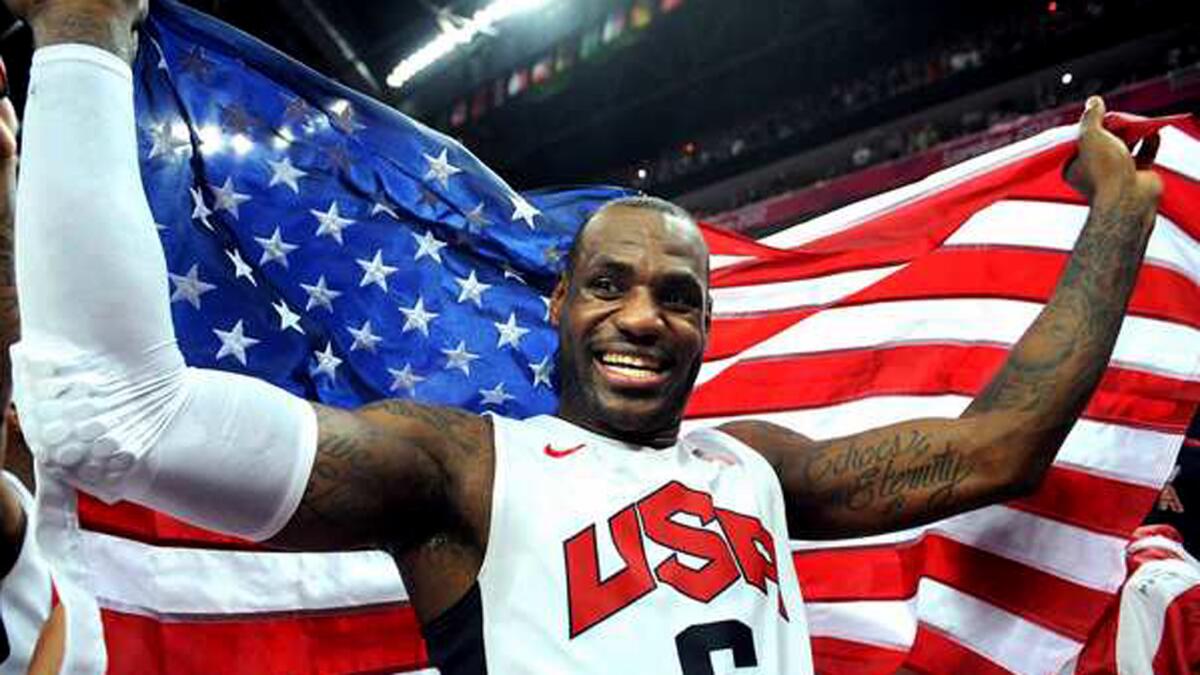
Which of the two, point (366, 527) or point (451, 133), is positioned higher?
point (451, 133)

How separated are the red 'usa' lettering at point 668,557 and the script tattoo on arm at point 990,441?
252mm

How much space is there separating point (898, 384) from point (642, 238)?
2.89 feet

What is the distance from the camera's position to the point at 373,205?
2.50 metres

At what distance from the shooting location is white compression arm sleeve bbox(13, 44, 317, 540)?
45.4 inches

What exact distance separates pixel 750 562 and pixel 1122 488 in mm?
1073

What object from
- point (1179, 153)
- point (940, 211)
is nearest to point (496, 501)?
point (940, 211)

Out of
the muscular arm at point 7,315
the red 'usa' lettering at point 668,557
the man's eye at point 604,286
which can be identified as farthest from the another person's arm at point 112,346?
the man's eye at point 604,286

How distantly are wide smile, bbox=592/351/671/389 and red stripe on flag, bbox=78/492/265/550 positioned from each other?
2.61 feet

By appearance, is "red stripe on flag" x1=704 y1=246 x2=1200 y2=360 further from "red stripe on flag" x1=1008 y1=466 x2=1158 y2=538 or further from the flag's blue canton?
the flag's blue canton

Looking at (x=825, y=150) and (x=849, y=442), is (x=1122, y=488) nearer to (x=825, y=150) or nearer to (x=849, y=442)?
(x=849, y=442)

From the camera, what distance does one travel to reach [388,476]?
63.2 inches

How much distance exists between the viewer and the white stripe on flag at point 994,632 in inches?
90.6

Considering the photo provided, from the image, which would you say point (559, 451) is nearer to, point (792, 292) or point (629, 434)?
point (629, 434)

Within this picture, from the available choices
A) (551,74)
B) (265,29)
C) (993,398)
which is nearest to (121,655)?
(993,398)
